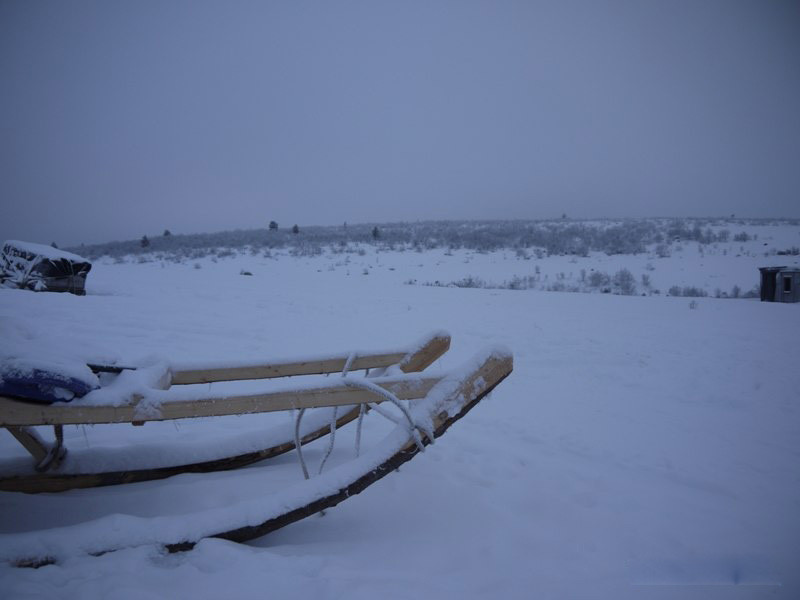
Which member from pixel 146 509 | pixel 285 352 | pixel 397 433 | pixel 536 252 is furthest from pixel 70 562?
pixel 536 252

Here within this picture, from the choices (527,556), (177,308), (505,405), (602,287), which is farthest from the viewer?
(602,287)

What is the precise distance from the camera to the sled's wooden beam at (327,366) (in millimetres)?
2336

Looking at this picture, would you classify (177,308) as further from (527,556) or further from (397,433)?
(527,556)

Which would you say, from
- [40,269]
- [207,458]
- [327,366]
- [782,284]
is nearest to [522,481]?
[327,366]

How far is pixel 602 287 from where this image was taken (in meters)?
11.9

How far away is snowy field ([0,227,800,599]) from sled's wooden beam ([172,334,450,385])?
37 centimetres

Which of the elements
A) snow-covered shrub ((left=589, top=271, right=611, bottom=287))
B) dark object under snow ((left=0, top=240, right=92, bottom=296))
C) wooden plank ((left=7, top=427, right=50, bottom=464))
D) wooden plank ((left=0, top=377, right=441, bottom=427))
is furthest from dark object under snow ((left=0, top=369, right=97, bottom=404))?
snow-covered shrub ((left=589, top=271, right=611, bottom=287))

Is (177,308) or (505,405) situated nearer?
(505,405)

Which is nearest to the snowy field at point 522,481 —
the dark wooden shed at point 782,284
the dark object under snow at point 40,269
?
the dark object under snow at point 40,269

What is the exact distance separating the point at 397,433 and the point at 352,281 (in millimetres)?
10901

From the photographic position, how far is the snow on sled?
5.71ft

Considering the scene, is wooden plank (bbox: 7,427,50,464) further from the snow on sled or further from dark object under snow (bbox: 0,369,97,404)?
dark object under snow (bbox: 0,369,97,404)

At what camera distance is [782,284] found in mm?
8961

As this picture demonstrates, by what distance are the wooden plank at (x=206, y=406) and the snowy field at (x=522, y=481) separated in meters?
0.30
